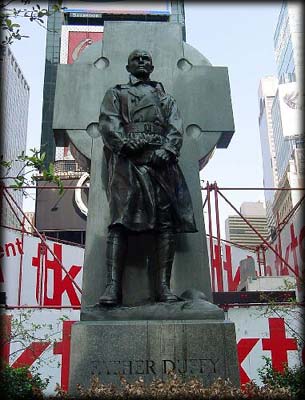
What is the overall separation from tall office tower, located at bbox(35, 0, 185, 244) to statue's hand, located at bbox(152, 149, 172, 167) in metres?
18.8

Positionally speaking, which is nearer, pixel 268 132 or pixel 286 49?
pixel 286 49

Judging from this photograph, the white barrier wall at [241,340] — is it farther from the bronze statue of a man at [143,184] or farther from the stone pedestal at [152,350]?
the stone pedestal at [152,350]

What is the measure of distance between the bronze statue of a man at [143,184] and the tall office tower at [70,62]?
18.2 metres

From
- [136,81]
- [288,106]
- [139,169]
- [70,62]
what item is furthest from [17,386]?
[288,106]

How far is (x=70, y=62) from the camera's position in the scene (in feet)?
180

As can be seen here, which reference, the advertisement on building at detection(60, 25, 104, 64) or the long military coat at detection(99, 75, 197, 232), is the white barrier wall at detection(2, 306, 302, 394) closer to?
the long military coat at detection(99, 75, 197, 232)

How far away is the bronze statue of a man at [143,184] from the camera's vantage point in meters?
6.27

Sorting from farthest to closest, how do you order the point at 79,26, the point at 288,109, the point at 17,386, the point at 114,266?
the point at 288,109 → the point at 79,26 → the point at 114,266 → the point at 17,386

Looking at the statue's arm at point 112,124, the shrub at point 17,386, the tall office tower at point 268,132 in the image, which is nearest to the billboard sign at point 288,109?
the tall office tower at point 268,132

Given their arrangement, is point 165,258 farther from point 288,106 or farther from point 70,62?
point 288,106

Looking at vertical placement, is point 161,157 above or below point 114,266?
above

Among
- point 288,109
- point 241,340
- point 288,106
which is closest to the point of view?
point 241,340

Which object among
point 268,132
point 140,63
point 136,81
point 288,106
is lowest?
point 136,81

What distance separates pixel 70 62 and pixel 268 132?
58785 mm
